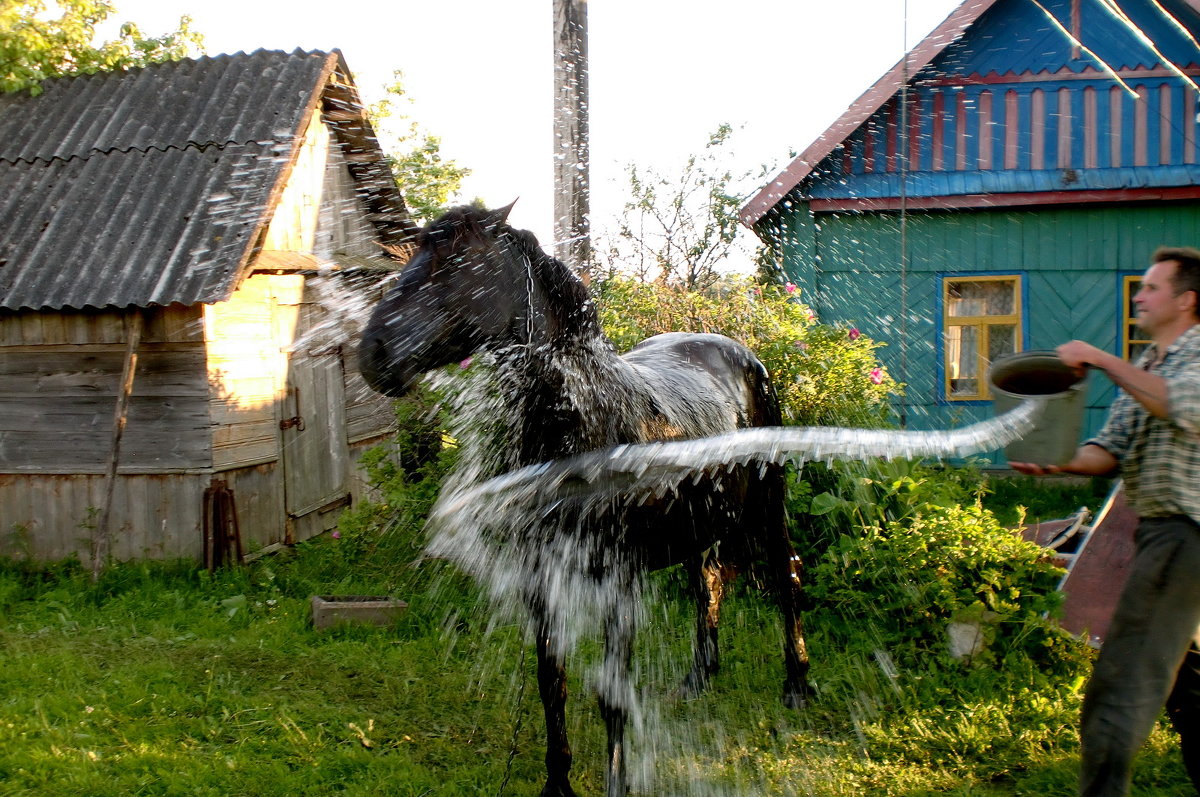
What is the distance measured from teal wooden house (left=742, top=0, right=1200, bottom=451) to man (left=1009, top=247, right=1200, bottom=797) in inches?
292

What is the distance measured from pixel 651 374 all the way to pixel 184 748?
279cm

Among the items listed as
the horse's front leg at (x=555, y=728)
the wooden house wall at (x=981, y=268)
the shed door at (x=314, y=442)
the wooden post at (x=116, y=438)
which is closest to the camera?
the horse's front leg at (x=555, y=728)

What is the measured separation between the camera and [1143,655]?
297 cm

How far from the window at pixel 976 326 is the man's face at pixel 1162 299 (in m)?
7.80

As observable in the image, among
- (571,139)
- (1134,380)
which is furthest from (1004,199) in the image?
(1134,380)

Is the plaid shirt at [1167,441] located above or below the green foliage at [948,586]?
above

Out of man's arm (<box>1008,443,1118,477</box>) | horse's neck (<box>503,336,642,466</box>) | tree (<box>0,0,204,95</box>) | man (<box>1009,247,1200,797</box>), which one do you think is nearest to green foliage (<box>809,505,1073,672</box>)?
man (<box>1009,247,1200,797</box>)

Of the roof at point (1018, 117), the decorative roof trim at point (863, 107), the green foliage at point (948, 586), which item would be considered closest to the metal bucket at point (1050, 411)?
the green foliage at point (948, 586)

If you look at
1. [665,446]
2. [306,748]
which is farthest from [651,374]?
[306,748]

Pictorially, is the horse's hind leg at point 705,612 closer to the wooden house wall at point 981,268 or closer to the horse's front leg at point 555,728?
the horse's front leg at point 555,728

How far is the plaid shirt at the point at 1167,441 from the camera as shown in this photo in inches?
113

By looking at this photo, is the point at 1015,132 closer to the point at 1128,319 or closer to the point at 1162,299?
the point at 1128,319

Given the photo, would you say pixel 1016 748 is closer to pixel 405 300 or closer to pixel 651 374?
pixel 651 374

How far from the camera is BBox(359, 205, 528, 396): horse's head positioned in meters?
2.82
